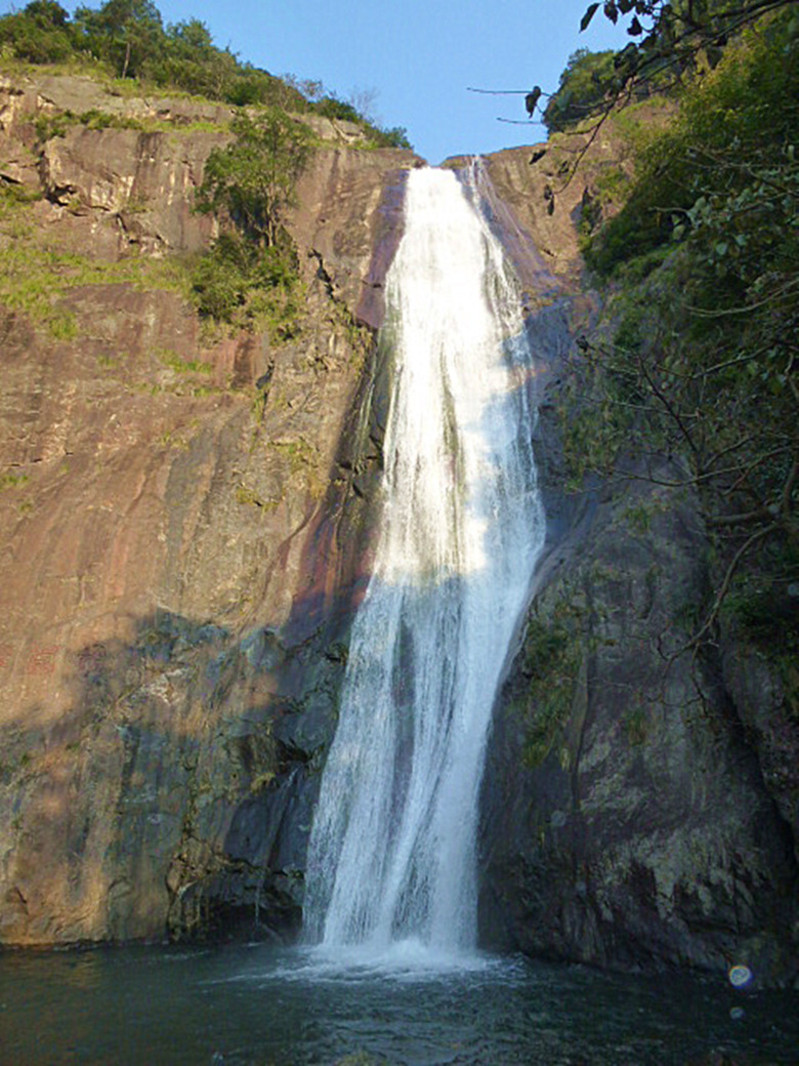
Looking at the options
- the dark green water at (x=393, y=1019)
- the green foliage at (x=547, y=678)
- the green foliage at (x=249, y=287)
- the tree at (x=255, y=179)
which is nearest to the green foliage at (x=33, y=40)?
the tree at (x=255, y=179)

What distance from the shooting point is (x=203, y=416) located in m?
21.3

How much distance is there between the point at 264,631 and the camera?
56.5 ft

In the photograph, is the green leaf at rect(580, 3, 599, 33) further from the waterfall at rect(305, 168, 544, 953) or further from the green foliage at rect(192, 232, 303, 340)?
the green foliage at rect(192, 232, 303, 340)

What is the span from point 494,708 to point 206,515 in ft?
30.6

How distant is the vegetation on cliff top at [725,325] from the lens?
662 cm

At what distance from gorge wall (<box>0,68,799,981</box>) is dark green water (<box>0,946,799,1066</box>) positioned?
103 cm

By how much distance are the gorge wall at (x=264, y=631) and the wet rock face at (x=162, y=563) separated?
0.19ft

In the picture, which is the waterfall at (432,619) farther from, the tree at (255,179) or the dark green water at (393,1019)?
the tree at (255,179)

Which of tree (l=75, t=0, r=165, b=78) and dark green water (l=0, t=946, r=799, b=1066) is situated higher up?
tree (l=75, t=0, r=165, b=78)

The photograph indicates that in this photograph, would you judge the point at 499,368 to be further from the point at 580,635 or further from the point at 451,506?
the point at 580,635

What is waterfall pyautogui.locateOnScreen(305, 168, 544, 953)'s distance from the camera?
41.6 feet

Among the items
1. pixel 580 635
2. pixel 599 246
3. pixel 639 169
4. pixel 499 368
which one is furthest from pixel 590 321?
pixel 580 635

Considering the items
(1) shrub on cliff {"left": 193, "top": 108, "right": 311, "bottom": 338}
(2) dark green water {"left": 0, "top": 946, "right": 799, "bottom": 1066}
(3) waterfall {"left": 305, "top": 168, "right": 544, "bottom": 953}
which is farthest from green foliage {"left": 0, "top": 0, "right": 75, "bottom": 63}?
(2) dark green water {"left": 0, "top": 946, "right": 799, "bottom": 1066}

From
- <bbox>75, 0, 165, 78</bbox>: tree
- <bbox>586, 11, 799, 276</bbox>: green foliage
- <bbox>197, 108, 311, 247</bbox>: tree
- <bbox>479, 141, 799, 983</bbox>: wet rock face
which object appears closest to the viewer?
<bbox>586, 11, 799, 276</bbox>: green foliage
